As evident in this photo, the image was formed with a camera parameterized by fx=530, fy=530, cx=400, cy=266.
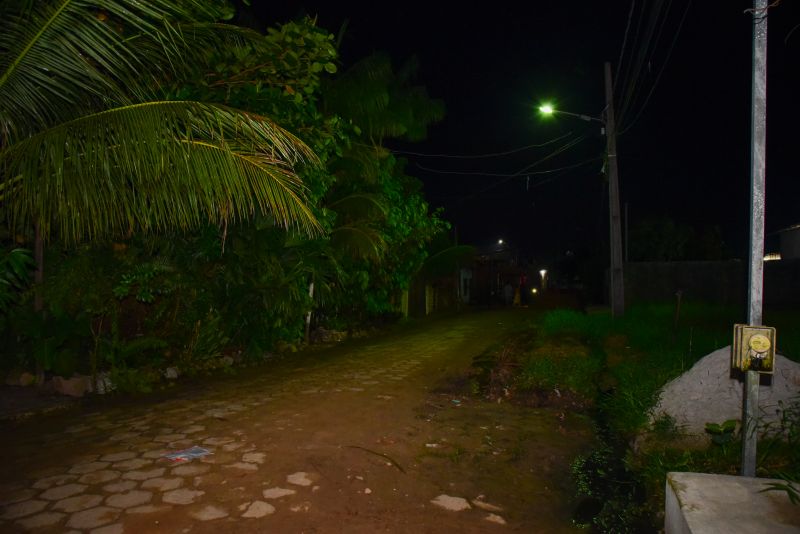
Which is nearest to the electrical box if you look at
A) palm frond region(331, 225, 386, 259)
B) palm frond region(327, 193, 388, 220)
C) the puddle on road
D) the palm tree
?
the puddle on road

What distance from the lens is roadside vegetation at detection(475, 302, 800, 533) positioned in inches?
168

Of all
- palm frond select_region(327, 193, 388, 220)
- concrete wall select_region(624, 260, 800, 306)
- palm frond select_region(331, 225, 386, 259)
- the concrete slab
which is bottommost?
the concrete slab

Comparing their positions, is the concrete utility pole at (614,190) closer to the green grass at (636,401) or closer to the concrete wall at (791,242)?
the green grass at (636,401)

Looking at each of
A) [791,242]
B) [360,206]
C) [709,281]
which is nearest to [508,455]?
[360,206]

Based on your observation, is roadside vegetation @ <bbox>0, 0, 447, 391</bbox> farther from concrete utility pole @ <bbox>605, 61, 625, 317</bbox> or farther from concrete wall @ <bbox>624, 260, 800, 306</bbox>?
concrete wall @ <bbox>624, 260, 800, 306</bbox>

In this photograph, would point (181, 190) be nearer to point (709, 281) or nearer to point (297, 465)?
point (297, 465)

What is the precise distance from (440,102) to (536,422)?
39.8 ft

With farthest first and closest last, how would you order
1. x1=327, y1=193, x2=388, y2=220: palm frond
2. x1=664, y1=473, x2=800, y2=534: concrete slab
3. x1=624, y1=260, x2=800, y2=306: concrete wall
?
x1=624, y1=260, x2=800, y2=306: concrete wall < x1=327, y1=193, x2=388, y2=220: palm frond < x1=664, y1=473, x2=800, y2=534: concrete slab

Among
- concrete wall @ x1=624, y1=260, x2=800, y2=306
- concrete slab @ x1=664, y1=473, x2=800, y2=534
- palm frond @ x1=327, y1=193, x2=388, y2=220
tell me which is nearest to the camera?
concrete slab @ x1=664, y1=473, x2=800, y2=534

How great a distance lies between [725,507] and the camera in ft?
10.1

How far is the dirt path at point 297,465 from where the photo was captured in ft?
12.4

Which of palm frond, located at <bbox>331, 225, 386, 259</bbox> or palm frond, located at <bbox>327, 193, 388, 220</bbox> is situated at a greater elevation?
palm frond, located at <bbox>327, 193, 388, 220</bbox>

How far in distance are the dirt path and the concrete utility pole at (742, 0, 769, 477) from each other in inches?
56.0

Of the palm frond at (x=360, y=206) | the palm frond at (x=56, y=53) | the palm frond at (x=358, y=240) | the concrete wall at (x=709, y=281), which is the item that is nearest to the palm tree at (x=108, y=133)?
the palm frond at (x=56, y=53)
